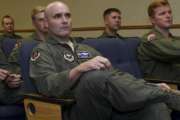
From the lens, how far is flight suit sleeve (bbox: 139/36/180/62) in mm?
2795

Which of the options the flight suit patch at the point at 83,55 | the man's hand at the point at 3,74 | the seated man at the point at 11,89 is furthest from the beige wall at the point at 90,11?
the man's hand at the point at 3,74

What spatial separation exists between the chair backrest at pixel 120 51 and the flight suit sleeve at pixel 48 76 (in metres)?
0.55

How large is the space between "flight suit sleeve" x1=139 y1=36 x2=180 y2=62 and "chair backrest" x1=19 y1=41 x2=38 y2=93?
0.91 m

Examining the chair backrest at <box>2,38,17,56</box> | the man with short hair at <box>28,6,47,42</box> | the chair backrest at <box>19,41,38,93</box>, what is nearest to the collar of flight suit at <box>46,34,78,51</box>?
the chair backrest at <box>19,41,38,93</box>

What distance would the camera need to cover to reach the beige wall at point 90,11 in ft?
14.8

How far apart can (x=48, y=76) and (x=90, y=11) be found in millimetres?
2992

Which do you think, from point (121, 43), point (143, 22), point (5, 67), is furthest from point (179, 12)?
point (5, 67)

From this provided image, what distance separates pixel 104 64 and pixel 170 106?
406 millimetres

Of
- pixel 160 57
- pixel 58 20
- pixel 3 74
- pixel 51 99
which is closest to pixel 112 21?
pixel 160 57

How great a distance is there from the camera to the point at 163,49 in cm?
284

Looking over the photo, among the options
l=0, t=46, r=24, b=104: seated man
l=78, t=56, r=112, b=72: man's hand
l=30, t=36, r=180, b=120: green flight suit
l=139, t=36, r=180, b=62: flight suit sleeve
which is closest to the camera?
l=30, t=36, r=180, b=120: green flight suit

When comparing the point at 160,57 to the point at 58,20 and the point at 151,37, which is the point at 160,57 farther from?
the point at 58,20

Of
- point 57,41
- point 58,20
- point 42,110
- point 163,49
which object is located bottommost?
point 42,110

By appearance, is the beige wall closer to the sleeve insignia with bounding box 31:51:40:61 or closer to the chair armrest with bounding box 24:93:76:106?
the sleeve insignia with bounding box 31:51:40:61
